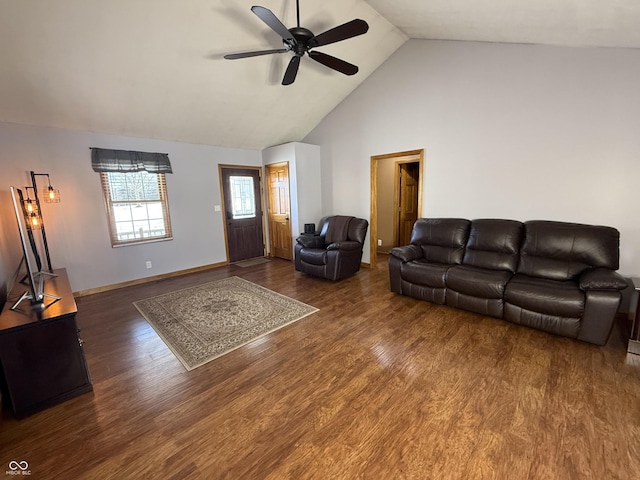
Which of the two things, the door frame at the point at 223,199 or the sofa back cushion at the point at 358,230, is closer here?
the sofa back cushion at the point at 358,230

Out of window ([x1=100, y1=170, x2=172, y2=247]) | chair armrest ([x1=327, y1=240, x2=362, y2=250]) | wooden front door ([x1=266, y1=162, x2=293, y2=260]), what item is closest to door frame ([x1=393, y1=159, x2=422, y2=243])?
chair armrest ([x1=327, y1=240, x2=362, y2=250])

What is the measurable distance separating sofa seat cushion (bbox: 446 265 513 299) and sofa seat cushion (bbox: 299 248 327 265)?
6.03 feet

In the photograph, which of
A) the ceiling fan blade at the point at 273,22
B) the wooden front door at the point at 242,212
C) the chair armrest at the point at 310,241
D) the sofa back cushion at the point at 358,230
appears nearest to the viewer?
the ceiling fan blade at the point at 273,22

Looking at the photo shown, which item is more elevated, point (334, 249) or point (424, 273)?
point (334, 249)

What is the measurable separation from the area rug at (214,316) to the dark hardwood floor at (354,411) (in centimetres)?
14

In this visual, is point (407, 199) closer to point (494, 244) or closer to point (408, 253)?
point (408, 253)

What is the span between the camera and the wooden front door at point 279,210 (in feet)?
18.7

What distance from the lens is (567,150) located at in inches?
122

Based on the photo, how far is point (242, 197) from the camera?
5895 mm

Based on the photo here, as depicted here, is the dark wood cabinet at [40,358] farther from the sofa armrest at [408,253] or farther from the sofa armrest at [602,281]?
the sofa armrest at [602,281]

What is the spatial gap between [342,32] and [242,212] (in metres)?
4.17

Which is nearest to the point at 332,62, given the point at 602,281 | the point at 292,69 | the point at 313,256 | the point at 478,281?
the point at 292,69

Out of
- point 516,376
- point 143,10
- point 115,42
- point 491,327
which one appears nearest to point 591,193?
point 491,327

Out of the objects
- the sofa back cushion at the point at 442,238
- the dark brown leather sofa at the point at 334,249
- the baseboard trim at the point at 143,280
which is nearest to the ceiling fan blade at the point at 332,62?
the sofa back cushion at the point at 442,238
